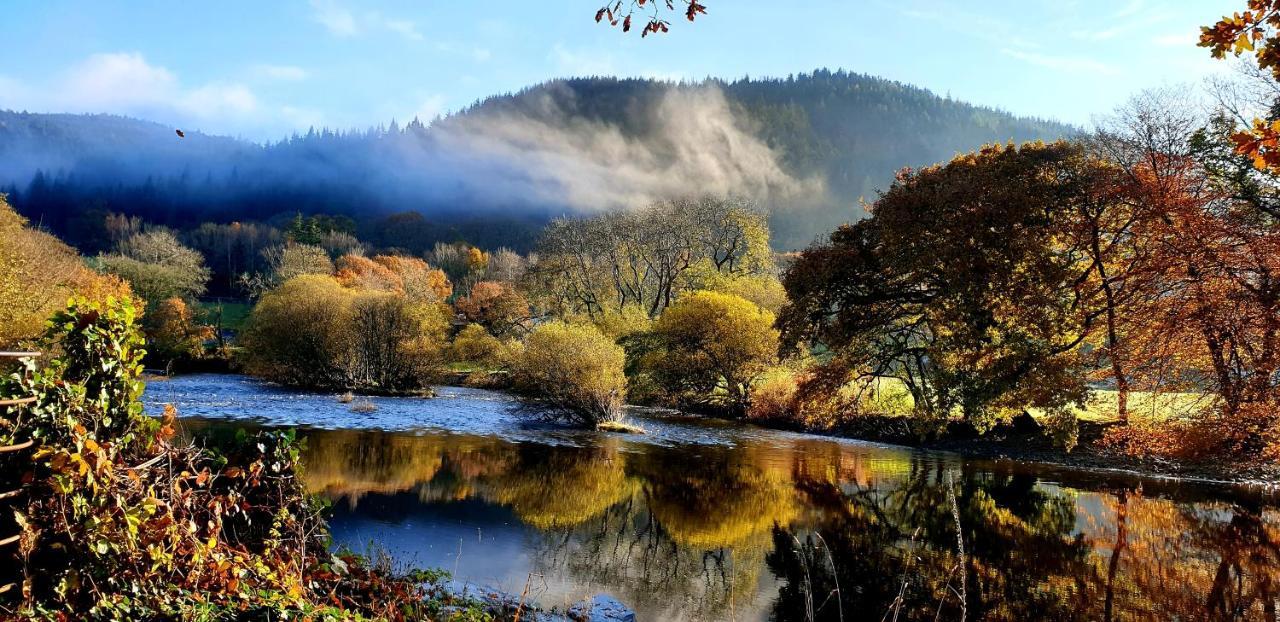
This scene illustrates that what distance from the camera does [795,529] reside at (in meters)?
14.1

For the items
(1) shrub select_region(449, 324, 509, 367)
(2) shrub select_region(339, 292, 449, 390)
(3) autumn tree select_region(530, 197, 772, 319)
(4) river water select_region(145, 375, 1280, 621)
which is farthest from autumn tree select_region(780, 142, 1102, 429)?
(1) shrub select_region(449, 324, 509, 367)

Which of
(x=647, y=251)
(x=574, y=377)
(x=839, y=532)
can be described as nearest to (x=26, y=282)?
(x=574, y=377)

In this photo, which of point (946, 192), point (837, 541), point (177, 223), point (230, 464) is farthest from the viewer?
point (177, 223)

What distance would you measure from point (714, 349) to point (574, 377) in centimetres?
1092

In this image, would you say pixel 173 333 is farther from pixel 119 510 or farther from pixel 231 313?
pixel 119 510

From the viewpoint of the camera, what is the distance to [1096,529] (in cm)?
1433

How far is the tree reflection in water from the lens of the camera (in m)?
10.1

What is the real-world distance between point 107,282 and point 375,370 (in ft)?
89.3

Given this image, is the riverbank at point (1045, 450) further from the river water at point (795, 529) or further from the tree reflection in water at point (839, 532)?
the tree reflection in water at point (839, 532)

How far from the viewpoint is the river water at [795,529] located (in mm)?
10148

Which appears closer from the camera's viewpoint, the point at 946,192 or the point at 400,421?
the point at 946,192

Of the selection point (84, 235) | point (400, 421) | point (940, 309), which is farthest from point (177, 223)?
point (940, 309)

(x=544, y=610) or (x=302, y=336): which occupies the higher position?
(x=302, y=336)

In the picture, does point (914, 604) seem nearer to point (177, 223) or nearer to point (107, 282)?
point (107, 282)
